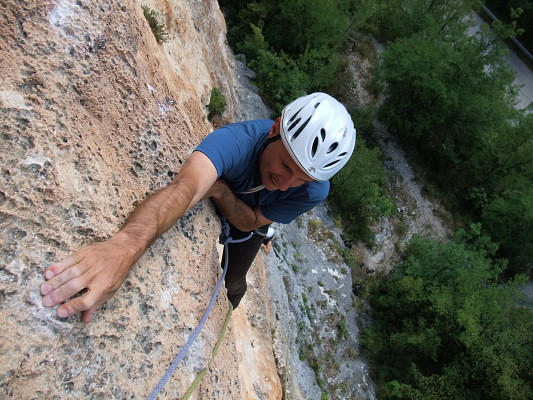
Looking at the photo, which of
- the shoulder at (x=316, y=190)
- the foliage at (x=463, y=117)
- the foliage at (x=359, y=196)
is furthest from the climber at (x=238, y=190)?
the foliage at (x=463, y=117)

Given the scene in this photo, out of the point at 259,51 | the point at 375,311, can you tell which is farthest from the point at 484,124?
the point at 259,51

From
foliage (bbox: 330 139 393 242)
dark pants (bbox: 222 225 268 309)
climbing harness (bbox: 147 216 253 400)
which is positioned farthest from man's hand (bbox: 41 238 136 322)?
foliage (bbox: 330 139 393 242)

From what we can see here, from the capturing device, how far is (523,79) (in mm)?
24734

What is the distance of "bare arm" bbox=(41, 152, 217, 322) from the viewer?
1823 mm

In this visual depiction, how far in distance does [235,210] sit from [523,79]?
94.4ft

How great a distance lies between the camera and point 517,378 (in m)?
12.9

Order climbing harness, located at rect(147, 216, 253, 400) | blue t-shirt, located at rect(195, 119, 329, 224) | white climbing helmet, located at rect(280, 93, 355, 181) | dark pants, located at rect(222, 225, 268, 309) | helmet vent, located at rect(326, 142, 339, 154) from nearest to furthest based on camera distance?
climbing harness, located at rect(147, 216, 253, 400)
blue t-shirt, located at rect(195, 119, 329, 224)
white climbing helmet, located at rect(280, 93, 355, 181)
helmet vent, located at rect(326, 142, 339, 154)
dark pants, located at rect(222, 225, 268, 309)

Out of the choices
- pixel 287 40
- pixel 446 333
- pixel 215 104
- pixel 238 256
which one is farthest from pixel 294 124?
pixel 287 40

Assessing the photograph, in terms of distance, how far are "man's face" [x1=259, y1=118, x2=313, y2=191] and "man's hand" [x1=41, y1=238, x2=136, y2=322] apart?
58.8 inches

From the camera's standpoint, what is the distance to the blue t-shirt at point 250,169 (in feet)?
9.11

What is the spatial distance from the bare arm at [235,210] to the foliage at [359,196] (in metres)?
12.6

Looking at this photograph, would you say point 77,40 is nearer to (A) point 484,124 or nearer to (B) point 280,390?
(B) point 280,390

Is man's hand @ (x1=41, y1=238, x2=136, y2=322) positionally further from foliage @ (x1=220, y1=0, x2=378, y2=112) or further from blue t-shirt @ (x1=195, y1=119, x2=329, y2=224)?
foliage @ (x1=220, y1=0, x2=378, y2=112)

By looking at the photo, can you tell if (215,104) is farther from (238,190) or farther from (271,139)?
(271,139)
